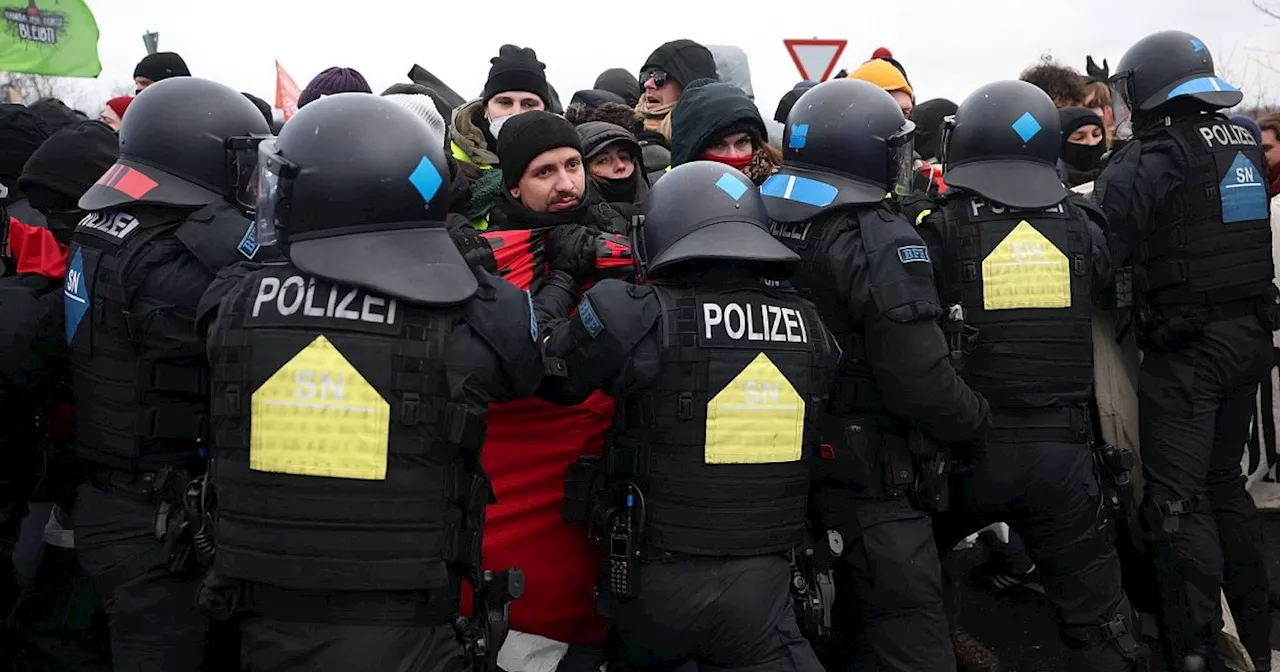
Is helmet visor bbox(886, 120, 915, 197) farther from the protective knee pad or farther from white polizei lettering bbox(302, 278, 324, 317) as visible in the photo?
white polizei lettering bbox(302, 278, 324, 317)

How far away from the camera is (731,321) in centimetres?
287

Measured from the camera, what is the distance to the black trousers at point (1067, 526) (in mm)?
3852

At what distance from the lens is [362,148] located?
253cm

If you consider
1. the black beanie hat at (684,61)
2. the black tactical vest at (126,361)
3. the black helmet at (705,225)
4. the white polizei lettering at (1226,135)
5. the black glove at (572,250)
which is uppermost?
Result: the black beanie hat at (684,61)

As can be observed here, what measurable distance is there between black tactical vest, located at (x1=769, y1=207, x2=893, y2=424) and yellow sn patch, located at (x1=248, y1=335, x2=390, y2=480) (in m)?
1.70

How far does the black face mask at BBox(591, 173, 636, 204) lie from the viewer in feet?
13.4

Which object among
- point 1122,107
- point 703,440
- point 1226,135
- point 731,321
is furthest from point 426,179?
point 1226,135

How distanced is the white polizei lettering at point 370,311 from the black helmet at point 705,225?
0.92 metres

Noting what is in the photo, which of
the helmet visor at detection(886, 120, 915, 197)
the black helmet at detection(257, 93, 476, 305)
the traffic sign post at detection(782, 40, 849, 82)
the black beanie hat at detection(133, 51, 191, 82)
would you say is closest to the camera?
the black helmet at detection(257, 93, 476, 305)

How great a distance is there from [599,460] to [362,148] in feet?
4.05

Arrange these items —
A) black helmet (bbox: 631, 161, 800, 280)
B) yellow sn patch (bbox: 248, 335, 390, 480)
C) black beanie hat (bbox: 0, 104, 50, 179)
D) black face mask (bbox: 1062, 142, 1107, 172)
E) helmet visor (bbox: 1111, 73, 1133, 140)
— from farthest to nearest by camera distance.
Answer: black face mask (bbox: 1062, 142, 1107, 172) < helmet visor (bbox: 1111, 73, 1133, 140) < black beanie hat (bbox: 0, 104, 50, 179) < black helmet (bbox: 631, 161, 800, 280) < yellow sn patch (bbox: 248, 335, 390, 480)

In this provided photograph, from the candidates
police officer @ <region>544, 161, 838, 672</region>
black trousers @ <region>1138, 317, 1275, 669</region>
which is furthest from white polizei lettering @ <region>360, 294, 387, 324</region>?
black trousers @ <region>1138, 317, 1275, 669</region>

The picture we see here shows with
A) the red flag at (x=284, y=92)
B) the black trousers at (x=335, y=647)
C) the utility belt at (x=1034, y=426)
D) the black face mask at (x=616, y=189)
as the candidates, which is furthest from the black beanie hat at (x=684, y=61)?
the red flag at (x=284, y=92)

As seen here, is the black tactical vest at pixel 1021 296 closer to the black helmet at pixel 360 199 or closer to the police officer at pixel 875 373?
the police officer at pixel 875 373
